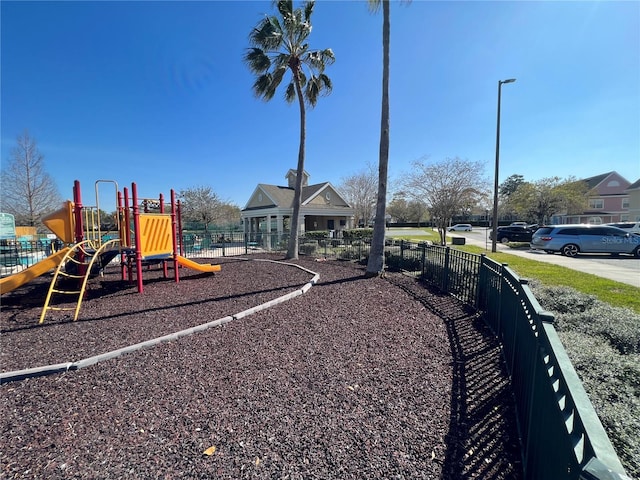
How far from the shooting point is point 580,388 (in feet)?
4.25

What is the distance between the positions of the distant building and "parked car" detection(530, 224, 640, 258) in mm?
25368

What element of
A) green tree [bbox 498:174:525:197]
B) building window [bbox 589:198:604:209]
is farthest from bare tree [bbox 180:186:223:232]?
green tree [bbox 498:174:525:197]

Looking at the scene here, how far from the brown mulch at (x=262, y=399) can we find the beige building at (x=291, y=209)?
67.5ft

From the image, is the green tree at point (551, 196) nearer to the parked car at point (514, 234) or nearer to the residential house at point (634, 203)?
the parked car at point (514, 234)

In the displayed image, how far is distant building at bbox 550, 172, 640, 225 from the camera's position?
3769 cm

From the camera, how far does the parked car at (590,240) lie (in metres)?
14.0

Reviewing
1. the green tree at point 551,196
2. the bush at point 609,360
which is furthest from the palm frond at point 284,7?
the green tree at point 551,196

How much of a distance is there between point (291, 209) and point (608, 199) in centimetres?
4683

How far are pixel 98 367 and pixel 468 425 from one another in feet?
13.6

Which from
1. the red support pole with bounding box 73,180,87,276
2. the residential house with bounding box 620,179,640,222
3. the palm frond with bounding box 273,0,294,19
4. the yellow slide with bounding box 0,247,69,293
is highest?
the palm frond with bounding box 273,0,294,19

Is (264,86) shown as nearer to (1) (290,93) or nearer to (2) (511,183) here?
(1) (290,93)

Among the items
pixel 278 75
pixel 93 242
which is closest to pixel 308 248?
pixel 278 75

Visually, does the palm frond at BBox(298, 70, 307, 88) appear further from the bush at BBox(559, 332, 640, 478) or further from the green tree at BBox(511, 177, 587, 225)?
the green tree at BBox(511, 177, 587, 225)

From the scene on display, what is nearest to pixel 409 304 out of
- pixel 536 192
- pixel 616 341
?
pixel 616 341
